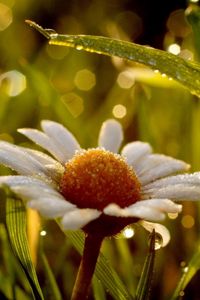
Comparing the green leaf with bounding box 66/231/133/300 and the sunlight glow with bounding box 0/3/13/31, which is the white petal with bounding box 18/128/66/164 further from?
the sunlight glow with bounding box 0/3/13/31

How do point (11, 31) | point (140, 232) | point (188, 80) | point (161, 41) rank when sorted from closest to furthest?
point (188, 80), point (140, 232), point (11, 31), point (161, 41)

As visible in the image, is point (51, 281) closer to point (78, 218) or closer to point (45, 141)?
point (45, 141)

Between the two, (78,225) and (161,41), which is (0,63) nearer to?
(161,41)

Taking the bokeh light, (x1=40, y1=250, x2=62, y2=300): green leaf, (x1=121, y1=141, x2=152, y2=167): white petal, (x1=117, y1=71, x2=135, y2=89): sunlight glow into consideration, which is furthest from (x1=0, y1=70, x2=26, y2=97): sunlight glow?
(x1=40, y1=250, x2=62, y2=300): green leaf

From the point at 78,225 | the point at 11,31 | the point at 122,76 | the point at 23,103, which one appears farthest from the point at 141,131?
the point at 11,31

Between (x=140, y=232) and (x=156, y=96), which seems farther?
(x=156, y=96)

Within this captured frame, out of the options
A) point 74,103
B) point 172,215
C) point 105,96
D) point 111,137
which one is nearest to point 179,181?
point 111,137
